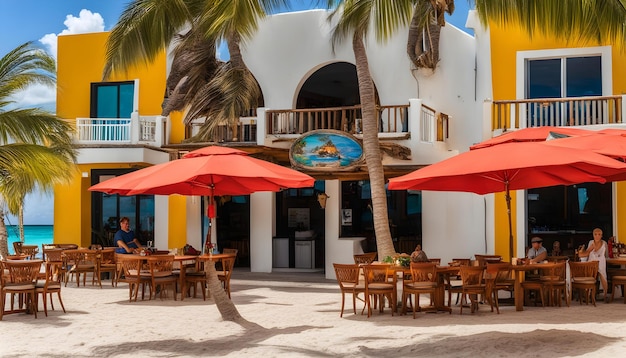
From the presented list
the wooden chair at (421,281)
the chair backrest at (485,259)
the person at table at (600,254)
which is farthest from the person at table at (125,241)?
the person at table at (600,254)

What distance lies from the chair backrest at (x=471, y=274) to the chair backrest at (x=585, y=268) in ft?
6.46

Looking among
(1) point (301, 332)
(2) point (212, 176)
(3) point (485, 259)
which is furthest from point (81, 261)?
(3) point (485, 259)

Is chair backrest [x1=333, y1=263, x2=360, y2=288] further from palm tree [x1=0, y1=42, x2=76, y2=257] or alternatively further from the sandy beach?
palm tree [x1=0, y1=42, x2=76, y2=257]

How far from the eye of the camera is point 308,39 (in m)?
22.8

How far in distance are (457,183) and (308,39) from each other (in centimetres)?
1037

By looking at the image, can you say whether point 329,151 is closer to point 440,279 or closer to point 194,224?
point 194,224

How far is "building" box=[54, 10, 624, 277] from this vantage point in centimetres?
2006

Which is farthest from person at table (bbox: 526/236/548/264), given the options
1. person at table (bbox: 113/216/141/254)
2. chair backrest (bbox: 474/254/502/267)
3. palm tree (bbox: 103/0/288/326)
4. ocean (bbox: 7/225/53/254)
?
ocean (bbox: 7/225/53/254)

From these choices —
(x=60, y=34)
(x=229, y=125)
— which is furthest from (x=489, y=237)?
(x=60, y=34)

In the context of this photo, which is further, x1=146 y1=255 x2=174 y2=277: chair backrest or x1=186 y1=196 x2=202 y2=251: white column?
x1=186 y1=196 x2=202 y2=251: white column

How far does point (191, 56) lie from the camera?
2181 centimetres

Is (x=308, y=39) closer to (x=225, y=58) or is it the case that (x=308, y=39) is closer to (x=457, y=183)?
(x=225, y=58)

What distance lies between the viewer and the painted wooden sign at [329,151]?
19.0 m

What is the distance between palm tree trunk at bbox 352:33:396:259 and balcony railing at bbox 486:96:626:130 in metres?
3.39
